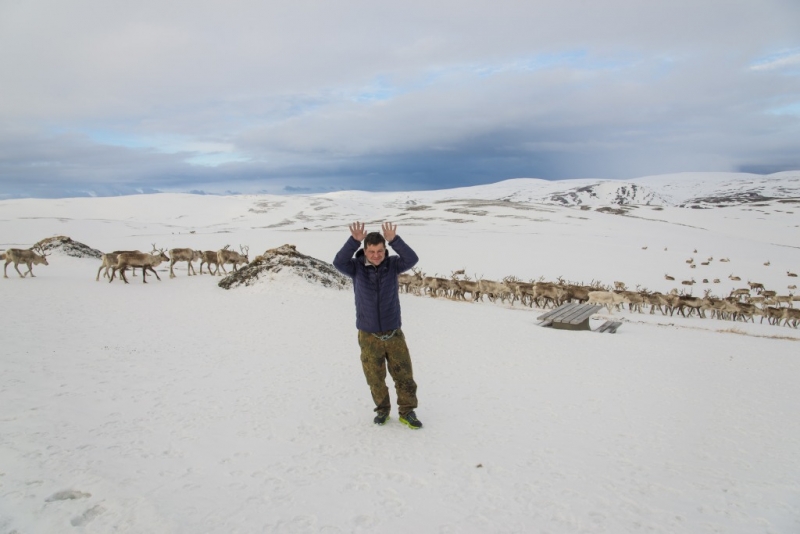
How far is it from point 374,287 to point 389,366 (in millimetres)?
1021

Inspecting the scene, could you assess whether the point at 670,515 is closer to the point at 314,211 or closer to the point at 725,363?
the point at 725,363

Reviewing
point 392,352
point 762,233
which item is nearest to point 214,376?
point 392,352

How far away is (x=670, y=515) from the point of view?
155 inches

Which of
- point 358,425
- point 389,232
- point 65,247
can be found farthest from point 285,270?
point 65,247

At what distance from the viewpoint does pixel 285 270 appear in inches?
681

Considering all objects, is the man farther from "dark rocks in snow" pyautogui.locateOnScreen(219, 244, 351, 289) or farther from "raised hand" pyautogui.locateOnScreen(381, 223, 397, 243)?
"dark rocks in snow" pyautogui.locateOnScreen(219, 244, 351, 289)

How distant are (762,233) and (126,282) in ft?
214

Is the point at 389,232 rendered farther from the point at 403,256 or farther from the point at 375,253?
the point at 403,256

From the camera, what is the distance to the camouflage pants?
5.52 m

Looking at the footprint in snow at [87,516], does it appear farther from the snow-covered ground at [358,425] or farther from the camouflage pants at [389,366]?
the camouflage pants at [389,366]

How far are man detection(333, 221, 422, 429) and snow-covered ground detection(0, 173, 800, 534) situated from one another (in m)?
0.46

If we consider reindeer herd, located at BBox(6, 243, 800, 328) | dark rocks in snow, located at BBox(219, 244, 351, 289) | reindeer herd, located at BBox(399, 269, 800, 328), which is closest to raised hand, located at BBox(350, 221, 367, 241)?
dark rocks in snow, located at BBox(219, 244, 351, 289)

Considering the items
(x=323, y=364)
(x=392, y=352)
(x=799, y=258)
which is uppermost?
(x=392, y=352)

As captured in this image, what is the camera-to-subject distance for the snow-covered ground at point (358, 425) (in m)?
3.78
